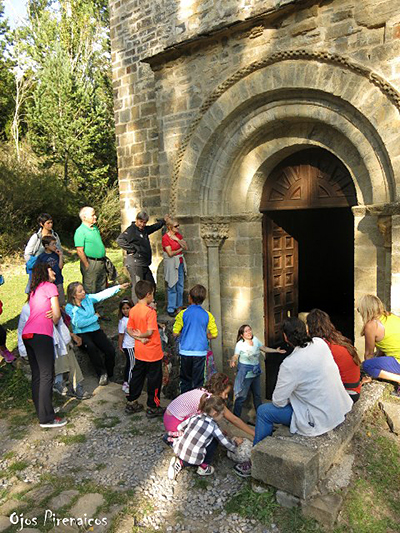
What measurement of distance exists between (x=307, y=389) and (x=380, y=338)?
1.45 m

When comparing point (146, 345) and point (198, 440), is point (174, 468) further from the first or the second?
point (146, 345)

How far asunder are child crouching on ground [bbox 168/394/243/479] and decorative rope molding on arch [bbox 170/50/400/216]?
3.79m

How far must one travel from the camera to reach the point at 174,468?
11.4ft

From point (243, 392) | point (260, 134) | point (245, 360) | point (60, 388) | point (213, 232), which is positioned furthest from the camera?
point (213, 232)

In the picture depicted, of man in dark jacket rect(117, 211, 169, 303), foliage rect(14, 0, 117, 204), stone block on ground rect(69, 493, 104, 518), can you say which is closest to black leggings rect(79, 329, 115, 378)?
man in dark jacket rect(117, 211, 169, 303)

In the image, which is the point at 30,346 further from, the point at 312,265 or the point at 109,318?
the point at 312,265

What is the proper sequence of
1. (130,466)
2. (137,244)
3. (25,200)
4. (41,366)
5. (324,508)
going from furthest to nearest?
1. (25,200)
2. (137,244)
3. (41,366)
4. (130,466)
5. (324,508)

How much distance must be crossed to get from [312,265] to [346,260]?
3.25 ft

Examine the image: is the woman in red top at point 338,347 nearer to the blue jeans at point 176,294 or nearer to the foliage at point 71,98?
the blue jeans at point 176,294

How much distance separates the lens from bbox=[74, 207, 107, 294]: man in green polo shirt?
632 centimetres

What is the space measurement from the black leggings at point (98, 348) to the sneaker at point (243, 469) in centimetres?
267

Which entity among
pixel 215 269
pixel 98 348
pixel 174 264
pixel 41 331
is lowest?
pixel 98 348

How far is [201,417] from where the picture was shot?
3.48 m

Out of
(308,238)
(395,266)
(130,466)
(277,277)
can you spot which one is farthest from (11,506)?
(308,238)
